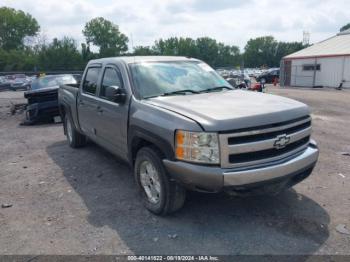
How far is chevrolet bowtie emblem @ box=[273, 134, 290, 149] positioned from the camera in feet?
11.9

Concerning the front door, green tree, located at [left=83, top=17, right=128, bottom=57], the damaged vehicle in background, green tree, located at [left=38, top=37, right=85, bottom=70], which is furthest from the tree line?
the damaged vehicle in background


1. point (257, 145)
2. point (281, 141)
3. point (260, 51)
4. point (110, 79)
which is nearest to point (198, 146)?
point (257, 145)

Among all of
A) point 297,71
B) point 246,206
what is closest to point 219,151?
point 246,206

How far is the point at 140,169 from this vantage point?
433cm

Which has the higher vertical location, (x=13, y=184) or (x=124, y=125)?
(x=124, y=125)

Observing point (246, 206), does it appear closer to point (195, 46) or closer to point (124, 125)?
point (124, 125)

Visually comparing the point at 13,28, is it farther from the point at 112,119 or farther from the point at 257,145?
the point at 257,145

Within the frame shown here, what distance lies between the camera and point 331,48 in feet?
102

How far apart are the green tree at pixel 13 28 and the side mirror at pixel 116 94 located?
3960 inches

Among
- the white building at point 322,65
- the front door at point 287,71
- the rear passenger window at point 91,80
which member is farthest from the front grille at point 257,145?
the front door at point 287,71

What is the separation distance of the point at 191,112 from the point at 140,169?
1147 mm

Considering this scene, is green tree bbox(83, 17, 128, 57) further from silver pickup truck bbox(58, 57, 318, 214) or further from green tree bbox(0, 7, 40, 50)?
silver pickup truck bbox(58, 57, 318, 214)

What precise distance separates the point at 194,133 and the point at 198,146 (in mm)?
136

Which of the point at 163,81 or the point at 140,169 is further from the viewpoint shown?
the point at 163,81
